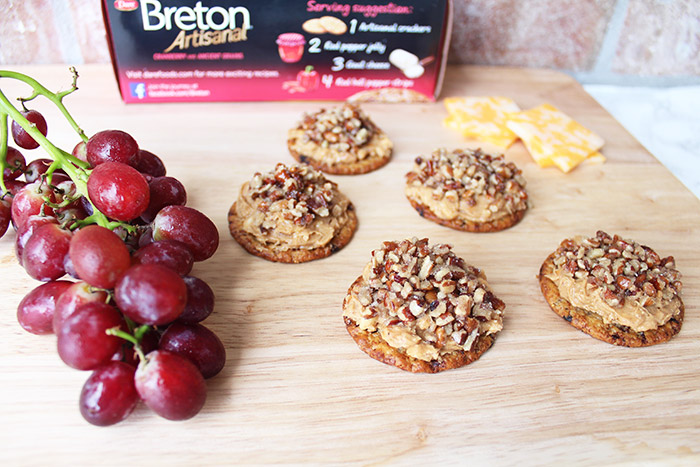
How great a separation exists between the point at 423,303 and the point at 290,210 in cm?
39

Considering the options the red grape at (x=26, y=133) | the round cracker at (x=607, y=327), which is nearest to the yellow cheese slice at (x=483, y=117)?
the round cracker at (x=607, y=327)

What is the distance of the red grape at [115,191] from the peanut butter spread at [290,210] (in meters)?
0.36

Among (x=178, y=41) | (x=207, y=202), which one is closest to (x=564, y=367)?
(x=207, y=202)

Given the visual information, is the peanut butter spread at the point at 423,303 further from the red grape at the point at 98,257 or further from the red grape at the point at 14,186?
the red grape at the point at 14,186

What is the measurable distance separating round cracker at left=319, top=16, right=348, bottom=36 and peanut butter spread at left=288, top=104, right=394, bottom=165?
0.25 m

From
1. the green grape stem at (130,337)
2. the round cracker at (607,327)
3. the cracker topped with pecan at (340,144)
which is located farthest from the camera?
the cracker topped with pecan at (340,144)

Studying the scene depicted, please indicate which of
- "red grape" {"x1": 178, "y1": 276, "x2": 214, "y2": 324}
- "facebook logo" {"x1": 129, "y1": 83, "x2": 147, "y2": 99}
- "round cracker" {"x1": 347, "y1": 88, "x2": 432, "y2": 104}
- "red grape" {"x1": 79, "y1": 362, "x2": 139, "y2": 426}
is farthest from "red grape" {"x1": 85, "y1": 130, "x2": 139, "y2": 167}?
"round cracker" {"x1": 347, "y1": 88, "x2": 432, "y2": 104}

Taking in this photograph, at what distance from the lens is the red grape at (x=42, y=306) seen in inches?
40.1

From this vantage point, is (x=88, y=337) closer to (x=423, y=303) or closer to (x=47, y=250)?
(x=47, y=250)

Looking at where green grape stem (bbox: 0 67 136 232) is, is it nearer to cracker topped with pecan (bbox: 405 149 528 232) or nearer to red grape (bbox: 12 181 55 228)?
red grape (bbox: 12 181 55 228)

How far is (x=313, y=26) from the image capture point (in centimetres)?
171

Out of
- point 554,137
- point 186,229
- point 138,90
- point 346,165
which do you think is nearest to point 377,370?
point 186,229

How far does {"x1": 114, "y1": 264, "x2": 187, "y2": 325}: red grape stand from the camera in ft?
2.81

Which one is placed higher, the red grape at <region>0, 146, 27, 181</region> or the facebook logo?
the red grape at <region>0, 146, 27, 181</region>
